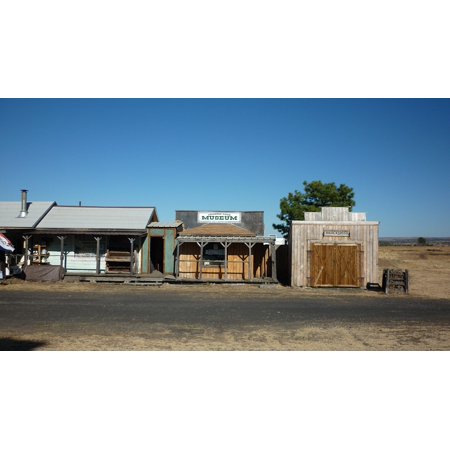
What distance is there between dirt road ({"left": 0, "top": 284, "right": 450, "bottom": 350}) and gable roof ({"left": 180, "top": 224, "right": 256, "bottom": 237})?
7.87 meters

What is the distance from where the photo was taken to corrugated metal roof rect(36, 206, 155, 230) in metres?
25.8

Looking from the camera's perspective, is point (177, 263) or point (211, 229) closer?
point (177, 263)

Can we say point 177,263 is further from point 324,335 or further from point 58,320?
point 324,335

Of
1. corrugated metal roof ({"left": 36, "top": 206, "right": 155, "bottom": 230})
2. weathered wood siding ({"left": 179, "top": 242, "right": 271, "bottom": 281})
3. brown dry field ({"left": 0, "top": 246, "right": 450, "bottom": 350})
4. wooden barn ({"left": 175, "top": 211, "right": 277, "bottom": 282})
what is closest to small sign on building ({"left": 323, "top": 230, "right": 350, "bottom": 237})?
wooden barn ({"left": 175, "top": 211, "right": 277, "bottom": 282})

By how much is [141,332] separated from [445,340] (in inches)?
307

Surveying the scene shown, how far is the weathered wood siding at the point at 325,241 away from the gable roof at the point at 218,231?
5342 mm

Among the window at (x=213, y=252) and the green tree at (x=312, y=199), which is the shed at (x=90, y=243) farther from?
the green tree at (x=312, y=199)

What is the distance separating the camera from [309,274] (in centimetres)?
2267

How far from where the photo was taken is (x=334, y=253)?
22688 millimetres

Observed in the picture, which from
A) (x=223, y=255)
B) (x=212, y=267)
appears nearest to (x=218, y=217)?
(x=223, y=255)

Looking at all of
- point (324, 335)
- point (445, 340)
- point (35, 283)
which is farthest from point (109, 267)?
point (445, 340)

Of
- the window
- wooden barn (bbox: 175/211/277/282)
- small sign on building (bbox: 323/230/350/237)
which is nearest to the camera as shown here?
small sign on building (bbox: 323/230/350/237)

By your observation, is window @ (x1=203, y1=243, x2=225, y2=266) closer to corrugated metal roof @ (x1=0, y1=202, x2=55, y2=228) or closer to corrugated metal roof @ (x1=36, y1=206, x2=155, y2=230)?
corrugated metal roof @ (x1=36, y1=206, x2=155, y2=230)

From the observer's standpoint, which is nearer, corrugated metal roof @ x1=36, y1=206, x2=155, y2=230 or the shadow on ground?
the shadow on ground
